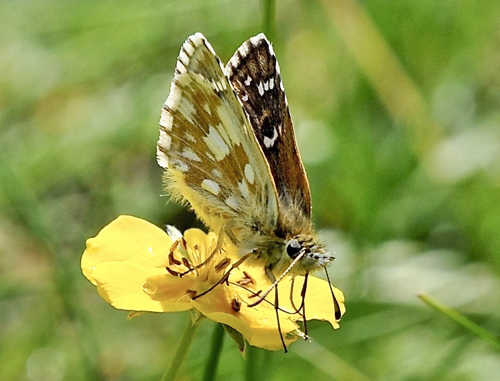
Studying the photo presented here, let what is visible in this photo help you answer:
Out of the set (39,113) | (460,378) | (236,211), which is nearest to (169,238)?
(236,211)

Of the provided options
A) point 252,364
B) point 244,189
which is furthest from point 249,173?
point 252,364

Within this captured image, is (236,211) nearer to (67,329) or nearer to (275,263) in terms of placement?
(275,263)

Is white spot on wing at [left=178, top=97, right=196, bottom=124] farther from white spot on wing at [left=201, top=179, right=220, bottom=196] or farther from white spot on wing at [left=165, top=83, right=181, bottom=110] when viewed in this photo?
A: white spot on wing at [left=201, top=179, right=220, bottom=196]

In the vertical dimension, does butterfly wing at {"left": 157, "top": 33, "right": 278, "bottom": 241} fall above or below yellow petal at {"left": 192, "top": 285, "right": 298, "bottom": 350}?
above

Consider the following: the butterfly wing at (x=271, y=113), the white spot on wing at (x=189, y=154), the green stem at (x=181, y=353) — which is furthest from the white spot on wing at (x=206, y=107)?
the green stem at (x=181, y=353)

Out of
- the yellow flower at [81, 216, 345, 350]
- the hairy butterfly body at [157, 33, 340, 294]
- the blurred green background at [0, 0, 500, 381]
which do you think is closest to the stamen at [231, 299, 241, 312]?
the yellow flower at [81, 216, 345, 350]

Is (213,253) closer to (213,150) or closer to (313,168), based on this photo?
(213,150)
